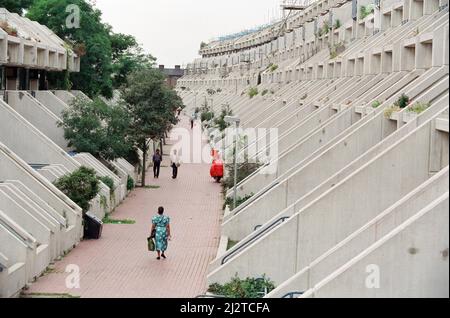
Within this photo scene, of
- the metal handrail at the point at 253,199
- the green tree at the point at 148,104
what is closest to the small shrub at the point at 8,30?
the green tree at the point at 148,104

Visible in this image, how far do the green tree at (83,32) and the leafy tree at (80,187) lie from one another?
934 inches

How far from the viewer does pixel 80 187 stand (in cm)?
2448

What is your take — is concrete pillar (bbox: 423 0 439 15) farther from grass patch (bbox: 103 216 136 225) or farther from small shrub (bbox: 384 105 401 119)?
grass patch (bbox: 103 216 136 225)

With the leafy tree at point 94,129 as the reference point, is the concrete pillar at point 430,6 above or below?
above

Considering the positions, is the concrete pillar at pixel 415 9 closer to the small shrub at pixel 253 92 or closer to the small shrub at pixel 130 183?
the small shrub at pixel 130 183

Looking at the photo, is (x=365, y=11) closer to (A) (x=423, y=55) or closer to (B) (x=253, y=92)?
(A) (x=423, y=55)

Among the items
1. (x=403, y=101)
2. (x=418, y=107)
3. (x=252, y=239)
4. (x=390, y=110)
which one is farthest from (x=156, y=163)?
(x=418, y=107)

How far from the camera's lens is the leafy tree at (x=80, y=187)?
24.4 meters

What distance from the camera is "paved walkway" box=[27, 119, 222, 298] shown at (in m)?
17.6

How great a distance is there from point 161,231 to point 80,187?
4.78 m

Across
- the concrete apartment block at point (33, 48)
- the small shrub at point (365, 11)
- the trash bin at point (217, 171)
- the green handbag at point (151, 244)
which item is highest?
the small shrub at point (365, 11)

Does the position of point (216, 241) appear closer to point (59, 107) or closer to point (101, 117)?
point (101, 117)

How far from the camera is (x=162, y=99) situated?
121 ft

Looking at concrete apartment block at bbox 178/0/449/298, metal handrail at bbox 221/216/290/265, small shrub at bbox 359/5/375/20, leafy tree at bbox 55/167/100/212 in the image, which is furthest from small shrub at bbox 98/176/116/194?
small shrub at bbox 359/5/375/20
